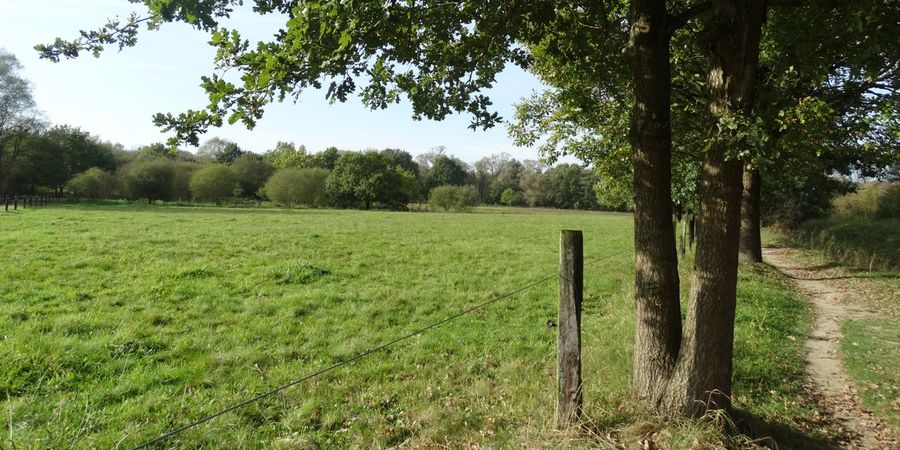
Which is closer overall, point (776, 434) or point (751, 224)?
point (776, 434)

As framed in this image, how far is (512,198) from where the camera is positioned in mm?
112812

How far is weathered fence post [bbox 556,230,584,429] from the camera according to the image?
484cm

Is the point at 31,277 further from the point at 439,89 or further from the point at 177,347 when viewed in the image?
the point at 439,89

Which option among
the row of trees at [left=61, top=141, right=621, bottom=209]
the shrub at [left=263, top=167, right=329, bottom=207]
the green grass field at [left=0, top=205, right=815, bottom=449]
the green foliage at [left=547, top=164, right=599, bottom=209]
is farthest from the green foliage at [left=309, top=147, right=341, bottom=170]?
the green grass field at [left=0, top=205, right=815, bottom=449]

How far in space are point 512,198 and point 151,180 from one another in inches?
2820

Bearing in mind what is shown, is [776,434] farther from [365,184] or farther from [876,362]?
[365,184]

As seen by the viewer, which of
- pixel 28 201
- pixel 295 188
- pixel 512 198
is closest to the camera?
pixel 28 201

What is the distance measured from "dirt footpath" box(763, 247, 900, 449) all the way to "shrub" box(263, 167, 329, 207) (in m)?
72.8

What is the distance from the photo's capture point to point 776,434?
5199 millimetres

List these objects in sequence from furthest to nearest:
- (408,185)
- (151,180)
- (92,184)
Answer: (408,185)
(151,180)
(92,184)

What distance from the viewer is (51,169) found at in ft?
194

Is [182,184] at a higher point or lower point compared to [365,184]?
lower

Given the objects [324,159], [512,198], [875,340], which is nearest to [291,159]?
[324,159]

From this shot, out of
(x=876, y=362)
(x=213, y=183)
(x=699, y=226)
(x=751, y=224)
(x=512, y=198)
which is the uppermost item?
(x=213, y=183)
